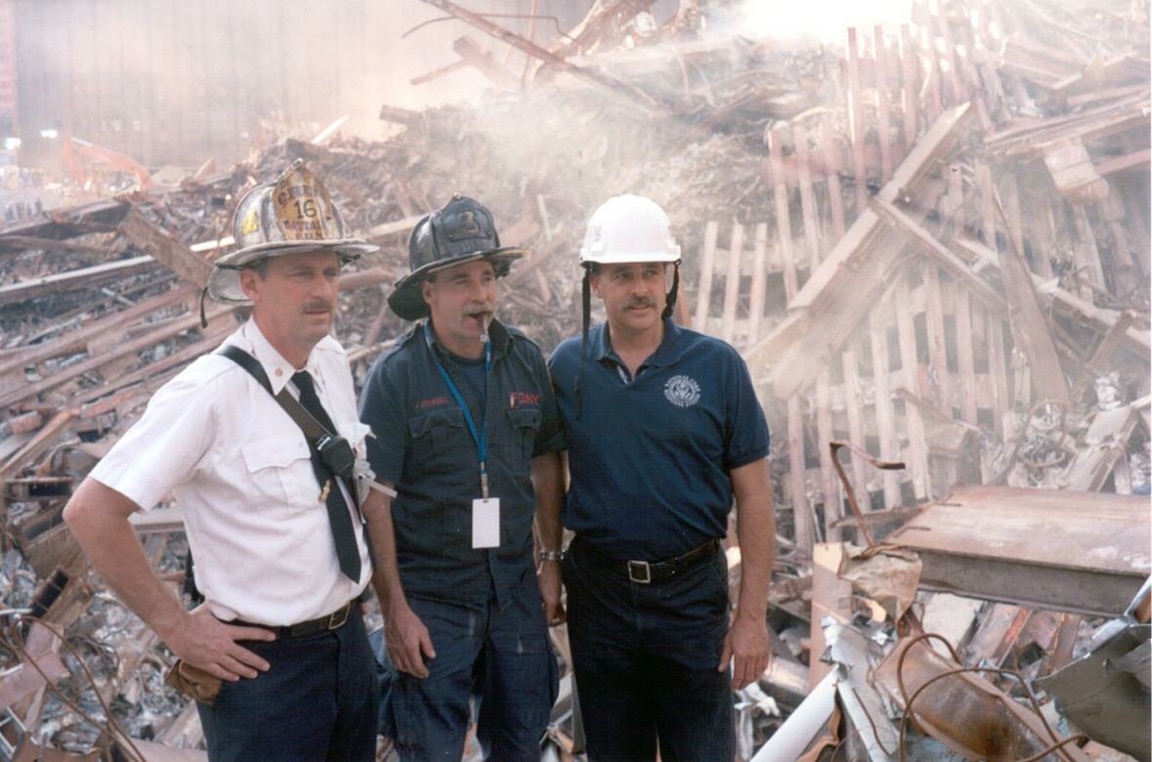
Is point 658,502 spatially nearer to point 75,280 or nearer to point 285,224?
point 285,224

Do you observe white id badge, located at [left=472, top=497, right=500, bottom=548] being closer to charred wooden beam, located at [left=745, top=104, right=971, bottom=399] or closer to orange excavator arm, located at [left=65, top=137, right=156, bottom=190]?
charred wooden beam, located at [left=745, top=104, right=971, bottom=399]

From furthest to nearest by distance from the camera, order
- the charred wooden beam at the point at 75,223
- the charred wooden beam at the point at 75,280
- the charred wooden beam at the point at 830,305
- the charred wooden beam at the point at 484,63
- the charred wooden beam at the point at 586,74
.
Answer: the charred wooden beam at the point at 484,63
the charred wooden beam at the point at 75,223
the charred wooden beam at the point at 586,74
the charred wooden beam at the point at 75,280
the charred wooden beam at the point at 830,305

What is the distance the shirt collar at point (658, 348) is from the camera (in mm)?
2846

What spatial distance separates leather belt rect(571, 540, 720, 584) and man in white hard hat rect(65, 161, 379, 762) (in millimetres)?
837

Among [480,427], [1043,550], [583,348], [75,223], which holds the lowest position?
[1043,550]

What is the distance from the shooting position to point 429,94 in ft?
63.1

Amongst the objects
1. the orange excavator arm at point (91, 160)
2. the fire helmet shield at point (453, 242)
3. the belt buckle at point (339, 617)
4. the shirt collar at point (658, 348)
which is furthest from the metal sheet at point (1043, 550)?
the orange excavator arm at point (91, 160)

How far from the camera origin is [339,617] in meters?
2.49

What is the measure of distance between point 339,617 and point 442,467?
0.55 metres

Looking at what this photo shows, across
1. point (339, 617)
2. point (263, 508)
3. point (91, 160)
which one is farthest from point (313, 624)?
point (91, 160)

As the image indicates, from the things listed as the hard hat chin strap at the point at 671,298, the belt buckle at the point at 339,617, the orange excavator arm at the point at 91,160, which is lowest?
the belt buckle at the point at 339,617

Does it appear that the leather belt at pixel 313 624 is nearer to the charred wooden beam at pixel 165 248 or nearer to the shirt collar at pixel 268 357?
the shirt collar at pixel 268 357

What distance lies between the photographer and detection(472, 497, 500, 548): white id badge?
2.73 m

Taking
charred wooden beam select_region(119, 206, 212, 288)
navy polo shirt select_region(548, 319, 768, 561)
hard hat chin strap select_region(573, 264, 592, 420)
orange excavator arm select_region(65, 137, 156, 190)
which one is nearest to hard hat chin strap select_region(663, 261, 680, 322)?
hard hat chin strap select_region(573, 264, 592, 420)
